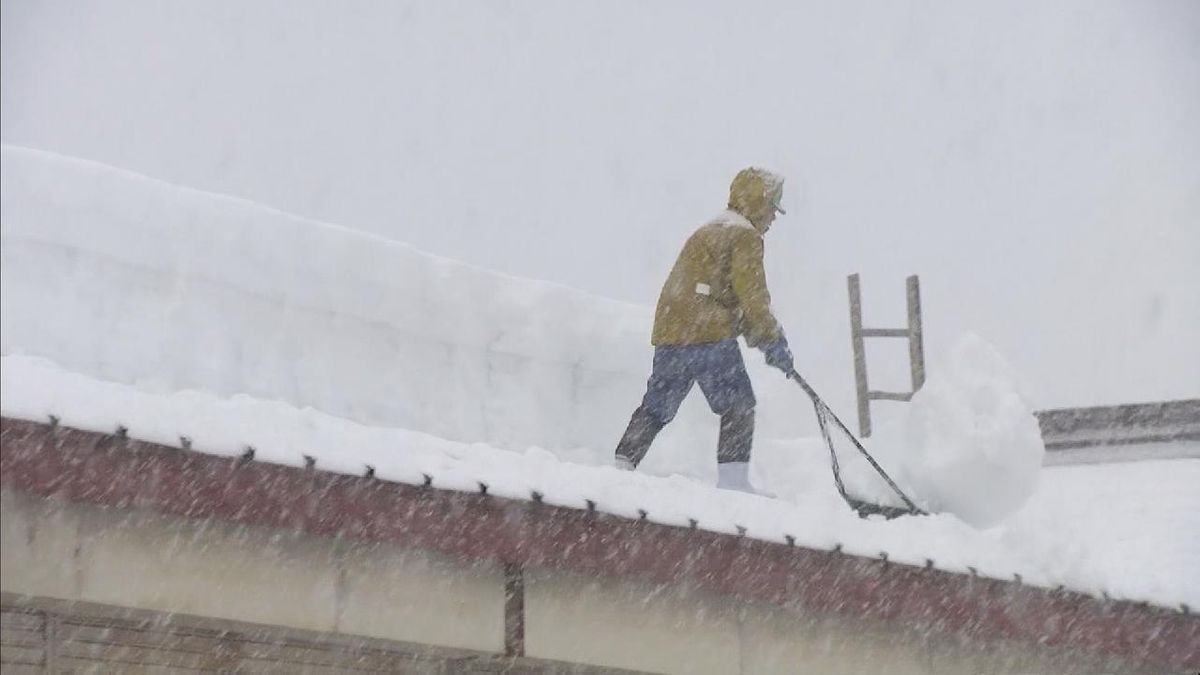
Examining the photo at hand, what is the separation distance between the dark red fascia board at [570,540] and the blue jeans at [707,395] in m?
1.60

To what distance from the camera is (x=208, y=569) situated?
5.25m

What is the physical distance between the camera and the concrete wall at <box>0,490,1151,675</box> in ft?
16.5

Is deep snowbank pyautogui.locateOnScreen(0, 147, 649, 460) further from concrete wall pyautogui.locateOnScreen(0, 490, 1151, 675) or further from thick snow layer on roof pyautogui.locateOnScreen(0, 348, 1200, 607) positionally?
concrete wall pyautogui.locateOnScreen(0, 490, 1151, 675)

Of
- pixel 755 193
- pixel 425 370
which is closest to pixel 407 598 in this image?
pixel 755 193

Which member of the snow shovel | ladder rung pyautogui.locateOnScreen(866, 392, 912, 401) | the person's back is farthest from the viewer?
ladder rung pyautogui.locateOnScreen(866, 392, 912, 401)

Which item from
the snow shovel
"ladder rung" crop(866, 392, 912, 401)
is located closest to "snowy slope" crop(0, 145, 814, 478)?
the snow shovel

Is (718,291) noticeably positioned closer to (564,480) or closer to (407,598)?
(564,480)

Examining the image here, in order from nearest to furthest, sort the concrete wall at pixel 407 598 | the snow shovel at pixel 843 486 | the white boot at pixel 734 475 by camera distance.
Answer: the concrete wall at pixel 407 598 < the white boot at pixel 734 475 < the snow shovel at pixel 843 486

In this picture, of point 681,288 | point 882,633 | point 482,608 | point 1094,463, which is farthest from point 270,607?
point 1094,463

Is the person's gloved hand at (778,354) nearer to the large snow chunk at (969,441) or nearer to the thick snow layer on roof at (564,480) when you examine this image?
the thick snow layer on roof at (564,480)

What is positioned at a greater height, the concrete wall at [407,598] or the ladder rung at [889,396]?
the ladder rung at [889,396]

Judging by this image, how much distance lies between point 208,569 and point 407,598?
2.57 feet

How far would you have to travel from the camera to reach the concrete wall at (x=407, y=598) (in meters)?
5.03

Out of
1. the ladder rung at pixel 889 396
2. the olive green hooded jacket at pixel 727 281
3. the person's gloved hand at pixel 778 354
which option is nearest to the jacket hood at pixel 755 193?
the olive green hooded jacket at pixel 727 281
